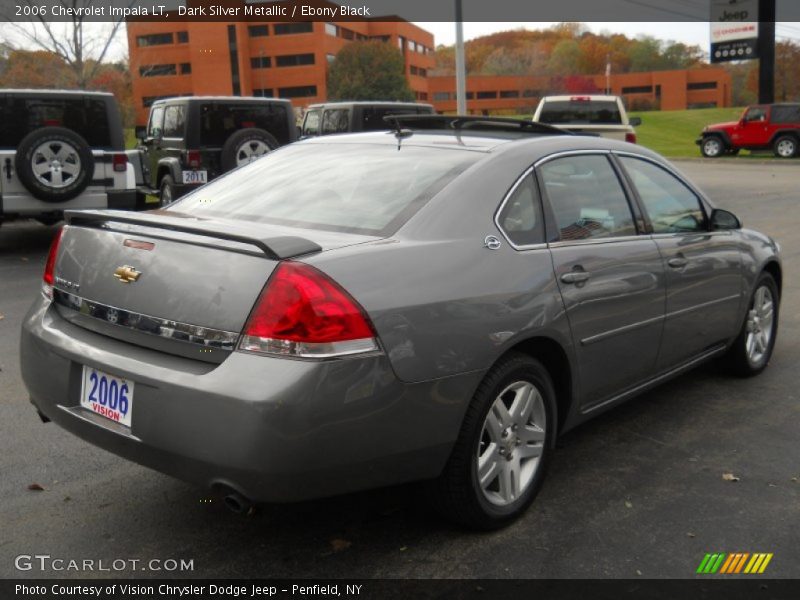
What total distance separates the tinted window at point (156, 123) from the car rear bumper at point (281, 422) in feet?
39.3

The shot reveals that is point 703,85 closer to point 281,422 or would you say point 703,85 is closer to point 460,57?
point 460,57

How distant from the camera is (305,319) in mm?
2773

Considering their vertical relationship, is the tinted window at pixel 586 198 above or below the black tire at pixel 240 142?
below

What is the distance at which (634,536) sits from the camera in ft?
11.0

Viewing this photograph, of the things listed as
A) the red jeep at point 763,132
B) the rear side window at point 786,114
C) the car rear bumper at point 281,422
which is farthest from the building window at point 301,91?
the car rear bumper at point 281,422

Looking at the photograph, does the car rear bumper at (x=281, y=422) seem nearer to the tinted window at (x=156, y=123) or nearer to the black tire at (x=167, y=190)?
the black tire at (x=167, y=190)

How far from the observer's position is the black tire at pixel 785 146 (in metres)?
30.3

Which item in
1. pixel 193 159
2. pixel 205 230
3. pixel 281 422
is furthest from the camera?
pixel 193 159

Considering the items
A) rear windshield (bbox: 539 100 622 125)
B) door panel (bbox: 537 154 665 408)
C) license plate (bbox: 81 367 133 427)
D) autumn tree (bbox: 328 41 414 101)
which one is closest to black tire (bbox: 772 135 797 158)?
rear windshield (bbox: 539 100 622 125)

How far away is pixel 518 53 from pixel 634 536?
13173 cm

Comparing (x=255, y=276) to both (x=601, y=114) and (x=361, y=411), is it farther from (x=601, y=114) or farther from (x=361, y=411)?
(x=601, y=114)

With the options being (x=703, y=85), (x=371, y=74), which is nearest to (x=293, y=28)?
(x=371, y=74)

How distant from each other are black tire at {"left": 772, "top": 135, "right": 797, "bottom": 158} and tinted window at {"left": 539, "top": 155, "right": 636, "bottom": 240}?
2942cm

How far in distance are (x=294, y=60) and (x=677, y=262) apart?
83322 millimetres
